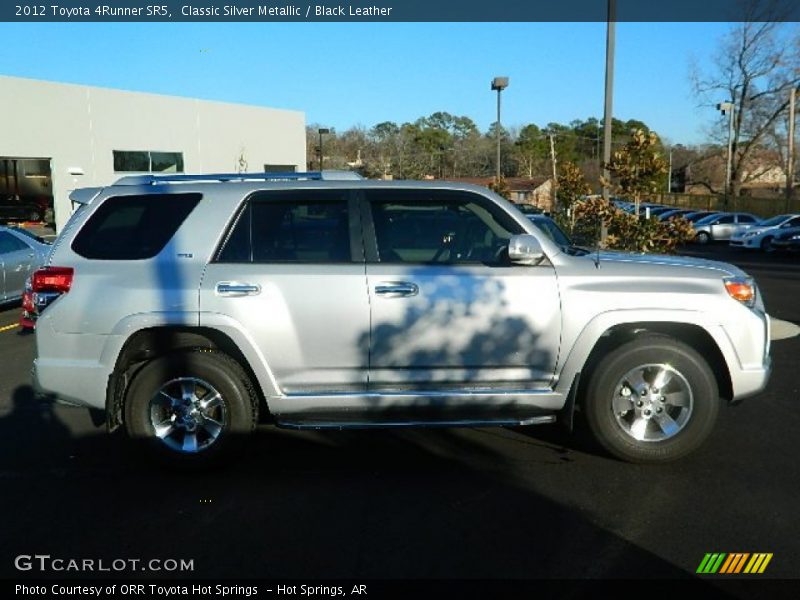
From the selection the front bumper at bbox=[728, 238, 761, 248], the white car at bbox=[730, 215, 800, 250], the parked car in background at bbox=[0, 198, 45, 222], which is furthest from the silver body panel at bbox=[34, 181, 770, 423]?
the parked car in background at bbox=[0, 198, 45, 222]

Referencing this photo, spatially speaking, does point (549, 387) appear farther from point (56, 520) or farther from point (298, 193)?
point (56, 520)

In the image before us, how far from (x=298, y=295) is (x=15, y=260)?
896 centimetres

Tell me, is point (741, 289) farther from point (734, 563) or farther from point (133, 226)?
point (133, 226)

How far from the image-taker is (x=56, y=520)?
3.88 metres

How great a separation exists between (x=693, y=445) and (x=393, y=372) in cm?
213

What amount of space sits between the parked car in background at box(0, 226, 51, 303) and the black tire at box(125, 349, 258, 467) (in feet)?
24.9

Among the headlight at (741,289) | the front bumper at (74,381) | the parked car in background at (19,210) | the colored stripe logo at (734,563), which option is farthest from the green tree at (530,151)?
the colored stripe logo at (734,563)

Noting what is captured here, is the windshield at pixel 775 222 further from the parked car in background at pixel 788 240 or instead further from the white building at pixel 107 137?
the white building at pixel 107 137

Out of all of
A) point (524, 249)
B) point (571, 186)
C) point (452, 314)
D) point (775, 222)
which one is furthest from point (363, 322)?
point (775, 222)

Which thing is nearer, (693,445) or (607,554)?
(607,554)

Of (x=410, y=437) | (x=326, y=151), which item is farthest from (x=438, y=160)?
(x=410, y=437)

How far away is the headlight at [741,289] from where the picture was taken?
14.9 ft

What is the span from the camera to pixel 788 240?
23.7 metres

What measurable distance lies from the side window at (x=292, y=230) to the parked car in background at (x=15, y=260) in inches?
307
